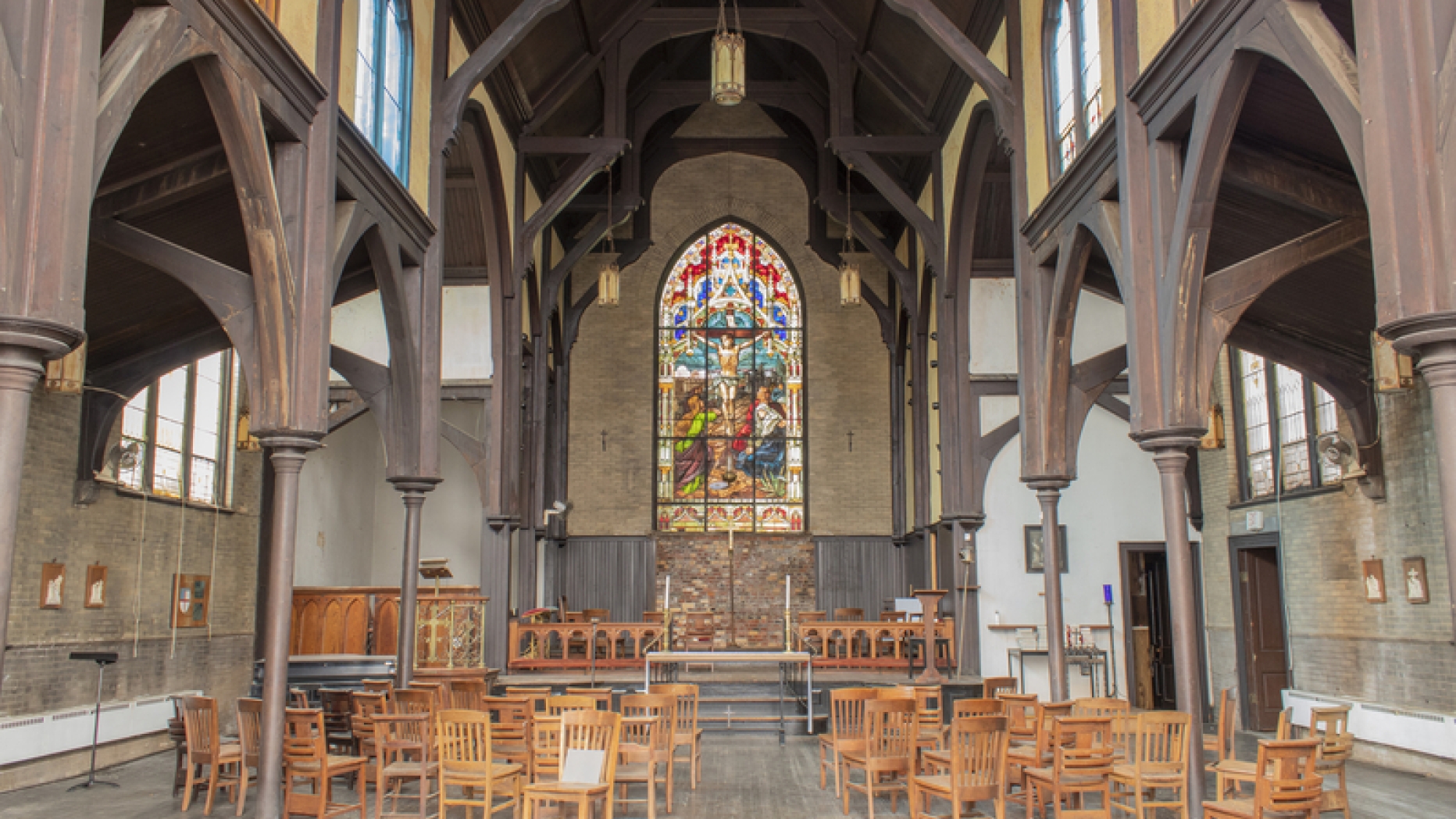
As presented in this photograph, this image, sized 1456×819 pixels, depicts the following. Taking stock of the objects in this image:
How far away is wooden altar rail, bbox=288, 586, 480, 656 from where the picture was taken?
535 inches

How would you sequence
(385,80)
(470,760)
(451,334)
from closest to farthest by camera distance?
(470,760) → (385,80) → (451,334)

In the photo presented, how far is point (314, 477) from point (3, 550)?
12.4 meters

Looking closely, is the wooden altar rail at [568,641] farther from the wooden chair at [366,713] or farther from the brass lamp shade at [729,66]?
the brass lamp shade at [729,66]

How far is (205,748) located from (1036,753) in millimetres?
5510

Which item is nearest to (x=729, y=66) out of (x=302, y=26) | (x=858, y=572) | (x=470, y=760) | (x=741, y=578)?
(x=302, y=26)

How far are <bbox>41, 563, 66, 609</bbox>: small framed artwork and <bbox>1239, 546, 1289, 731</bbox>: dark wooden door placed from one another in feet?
39.2

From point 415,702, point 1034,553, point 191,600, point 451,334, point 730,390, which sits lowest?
point 415,702

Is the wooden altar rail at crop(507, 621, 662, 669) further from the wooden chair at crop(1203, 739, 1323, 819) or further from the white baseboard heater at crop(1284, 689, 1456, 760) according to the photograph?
the wooden chair at crop(1203, 739, 1323, 819)

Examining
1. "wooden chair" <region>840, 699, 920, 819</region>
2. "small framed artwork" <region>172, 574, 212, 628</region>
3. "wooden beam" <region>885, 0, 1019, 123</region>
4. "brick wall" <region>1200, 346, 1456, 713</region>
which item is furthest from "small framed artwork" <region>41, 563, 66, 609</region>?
"brick wall" <region>1200, 346, 1456, 713</region>

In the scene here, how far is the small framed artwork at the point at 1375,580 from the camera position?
10.3 m

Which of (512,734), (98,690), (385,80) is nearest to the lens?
(512,734)

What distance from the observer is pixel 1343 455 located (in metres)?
10.6

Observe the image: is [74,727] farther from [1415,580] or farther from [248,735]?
[1415,580]

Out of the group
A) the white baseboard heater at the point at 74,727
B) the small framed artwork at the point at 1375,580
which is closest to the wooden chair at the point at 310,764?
the white baseboard heater at the point at 74,727
